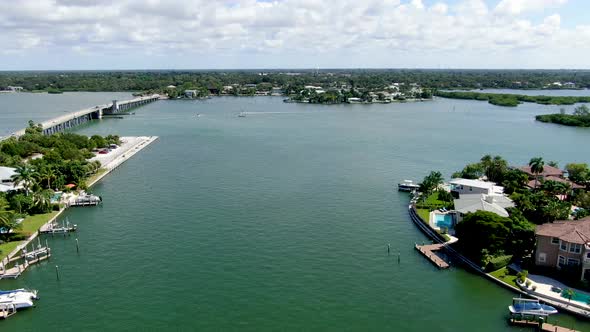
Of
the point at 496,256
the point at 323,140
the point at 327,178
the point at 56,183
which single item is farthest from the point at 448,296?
the point at 323,140

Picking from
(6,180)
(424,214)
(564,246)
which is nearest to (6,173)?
(6,180)

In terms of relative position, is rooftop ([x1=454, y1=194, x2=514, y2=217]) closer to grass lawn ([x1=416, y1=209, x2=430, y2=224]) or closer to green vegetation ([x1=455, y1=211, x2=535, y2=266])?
grass lawn ([x1=416, y1=209, x2=430, y2=224])

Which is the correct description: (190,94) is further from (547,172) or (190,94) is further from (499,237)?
(499,237)

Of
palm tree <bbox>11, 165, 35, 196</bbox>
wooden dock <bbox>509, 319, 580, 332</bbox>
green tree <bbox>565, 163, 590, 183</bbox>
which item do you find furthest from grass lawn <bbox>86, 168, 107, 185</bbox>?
green tree <bbox>565, 163, 590, 183</bbox>

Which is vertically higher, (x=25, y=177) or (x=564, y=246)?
(x=25, y=177)

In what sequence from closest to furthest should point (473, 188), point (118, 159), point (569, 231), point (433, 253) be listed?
point (569, 231) < point (433, 253) < point (473, 188) < point (118, 159)

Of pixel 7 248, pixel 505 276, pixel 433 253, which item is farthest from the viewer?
pixel 7 248

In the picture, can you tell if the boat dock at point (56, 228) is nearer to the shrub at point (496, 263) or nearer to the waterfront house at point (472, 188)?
the shrub at point (496, 263)
